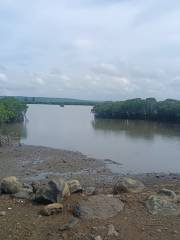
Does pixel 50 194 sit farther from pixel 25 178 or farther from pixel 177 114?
pixel 177 114

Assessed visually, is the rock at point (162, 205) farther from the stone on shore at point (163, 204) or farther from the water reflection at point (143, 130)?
the water reflection at point (143, 130)

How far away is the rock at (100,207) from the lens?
1089 cm

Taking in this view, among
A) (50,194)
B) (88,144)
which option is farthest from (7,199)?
(88,144)

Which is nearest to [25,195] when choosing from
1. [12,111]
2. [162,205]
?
[162,205]

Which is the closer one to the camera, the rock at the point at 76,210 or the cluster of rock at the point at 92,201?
the rock at the point at 76,210

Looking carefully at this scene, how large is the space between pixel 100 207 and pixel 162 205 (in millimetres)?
1747

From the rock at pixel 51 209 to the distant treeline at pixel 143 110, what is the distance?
318ft

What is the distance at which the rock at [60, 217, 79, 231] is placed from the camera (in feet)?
33.3

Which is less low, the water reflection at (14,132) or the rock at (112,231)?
the rock at (112,231)

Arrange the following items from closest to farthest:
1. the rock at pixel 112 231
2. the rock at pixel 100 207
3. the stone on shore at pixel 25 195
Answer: the rock at pixel 112 231 < the rock at pixel 100 207 < the stone on shore at pixel 25 195

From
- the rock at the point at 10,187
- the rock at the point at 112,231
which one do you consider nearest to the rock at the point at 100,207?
the rock at the point at 112,231

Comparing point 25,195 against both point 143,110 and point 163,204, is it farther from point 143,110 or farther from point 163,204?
point 143,110

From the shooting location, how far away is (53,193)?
1220cm

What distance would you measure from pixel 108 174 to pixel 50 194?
1785 cm
